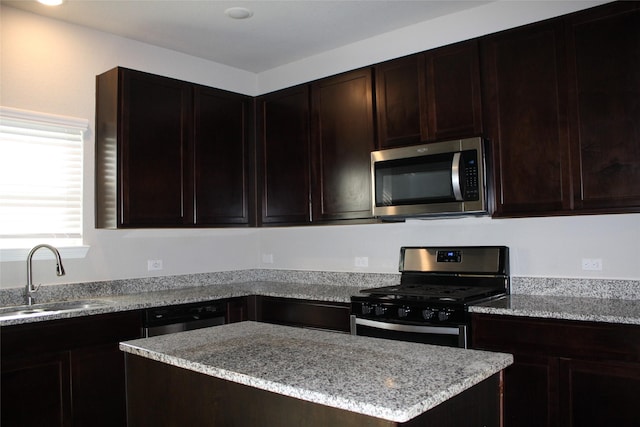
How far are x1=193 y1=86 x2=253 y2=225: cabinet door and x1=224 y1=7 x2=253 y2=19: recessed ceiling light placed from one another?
2.24 feet

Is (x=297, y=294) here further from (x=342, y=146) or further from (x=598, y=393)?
(x=598, y=393)

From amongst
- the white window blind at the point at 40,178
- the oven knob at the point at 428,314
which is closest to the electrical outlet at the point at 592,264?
the oven knob at the point at 428,314

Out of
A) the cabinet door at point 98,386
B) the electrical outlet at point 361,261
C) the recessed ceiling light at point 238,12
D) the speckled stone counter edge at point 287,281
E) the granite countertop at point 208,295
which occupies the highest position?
the recessed ceiling light at point 238,12

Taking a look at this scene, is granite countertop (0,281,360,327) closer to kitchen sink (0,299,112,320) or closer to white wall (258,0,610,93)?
kitchen sink (0,299,112,320)

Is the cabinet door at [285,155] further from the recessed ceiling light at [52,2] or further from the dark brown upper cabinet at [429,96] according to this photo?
the recessed ceiling light at [52,2]

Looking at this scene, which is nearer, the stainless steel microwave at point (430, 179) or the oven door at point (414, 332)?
the oven door at point (414, 332)

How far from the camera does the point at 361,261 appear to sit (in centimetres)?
397

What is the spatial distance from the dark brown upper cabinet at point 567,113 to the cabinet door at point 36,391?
258cm

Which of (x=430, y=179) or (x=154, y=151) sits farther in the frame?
(x=154, y=151)

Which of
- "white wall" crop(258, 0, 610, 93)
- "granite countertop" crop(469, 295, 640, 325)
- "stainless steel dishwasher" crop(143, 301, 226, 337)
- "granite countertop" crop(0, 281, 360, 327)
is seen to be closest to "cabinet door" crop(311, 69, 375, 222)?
"white wall" crop(258, 0, 610, 93)

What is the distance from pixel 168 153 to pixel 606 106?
2721 millimetres

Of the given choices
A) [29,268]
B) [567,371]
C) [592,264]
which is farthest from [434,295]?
[29,268]

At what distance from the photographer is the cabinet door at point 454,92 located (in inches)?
121

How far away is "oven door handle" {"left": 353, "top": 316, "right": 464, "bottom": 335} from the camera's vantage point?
110 inches
